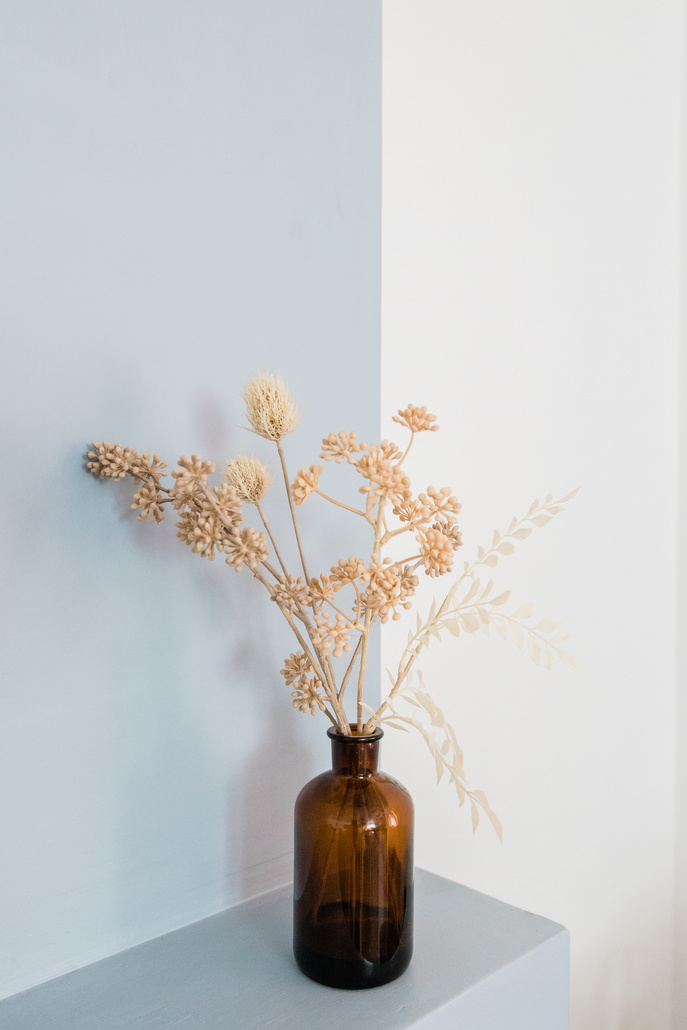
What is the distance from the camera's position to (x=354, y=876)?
0.67m

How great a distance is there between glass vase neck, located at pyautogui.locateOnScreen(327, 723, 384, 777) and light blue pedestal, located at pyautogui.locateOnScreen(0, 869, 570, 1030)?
0.18 m

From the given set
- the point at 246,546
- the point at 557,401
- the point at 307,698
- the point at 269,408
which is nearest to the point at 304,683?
the point at 307,698

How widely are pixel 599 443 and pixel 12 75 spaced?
37.6 inches

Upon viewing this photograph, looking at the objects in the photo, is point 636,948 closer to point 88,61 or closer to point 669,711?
point 669,711

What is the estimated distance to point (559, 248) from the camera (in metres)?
1.20

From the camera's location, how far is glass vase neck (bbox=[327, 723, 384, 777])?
2.24 ft

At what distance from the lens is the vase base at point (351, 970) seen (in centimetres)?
67

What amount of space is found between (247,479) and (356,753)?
0.25 m

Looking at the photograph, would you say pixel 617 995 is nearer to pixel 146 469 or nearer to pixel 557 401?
pixel 557 401

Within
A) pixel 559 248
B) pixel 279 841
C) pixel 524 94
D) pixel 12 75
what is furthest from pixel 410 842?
pixel 524 94

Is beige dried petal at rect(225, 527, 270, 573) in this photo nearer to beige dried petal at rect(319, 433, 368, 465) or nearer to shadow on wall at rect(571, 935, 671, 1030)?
beige dried petal at rect(319, 433, 368, 465)

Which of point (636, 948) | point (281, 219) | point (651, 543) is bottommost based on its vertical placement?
point (636, 948)

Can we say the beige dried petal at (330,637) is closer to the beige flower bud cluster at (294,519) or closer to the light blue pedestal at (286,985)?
the beige flower bud cluster at (294,519)

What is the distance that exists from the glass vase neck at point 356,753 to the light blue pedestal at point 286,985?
7.0 inches
